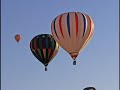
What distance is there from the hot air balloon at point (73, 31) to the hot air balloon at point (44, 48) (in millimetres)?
6038

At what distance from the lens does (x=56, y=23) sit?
50469 millimetres

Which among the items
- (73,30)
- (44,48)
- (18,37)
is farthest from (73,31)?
(18,37)

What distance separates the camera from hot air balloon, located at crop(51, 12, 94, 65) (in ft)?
161

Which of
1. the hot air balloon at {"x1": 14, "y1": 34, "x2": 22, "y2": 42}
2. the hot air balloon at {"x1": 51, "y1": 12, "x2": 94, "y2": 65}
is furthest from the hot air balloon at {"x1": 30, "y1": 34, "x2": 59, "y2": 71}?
the hot air balloon at {"x1": 51, "y1": 12, "x2": 94, "y2": 65}

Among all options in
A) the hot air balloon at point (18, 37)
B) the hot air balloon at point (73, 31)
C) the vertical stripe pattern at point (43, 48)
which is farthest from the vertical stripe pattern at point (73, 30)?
the hot air balloon at point (18, 37)

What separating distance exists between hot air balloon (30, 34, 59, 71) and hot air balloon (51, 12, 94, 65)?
19.8 feet

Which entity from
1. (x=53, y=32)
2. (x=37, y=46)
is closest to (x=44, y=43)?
(x=37, y=46)

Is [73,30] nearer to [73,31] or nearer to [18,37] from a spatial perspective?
[73,31]

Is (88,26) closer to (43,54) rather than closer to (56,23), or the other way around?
(56,23)

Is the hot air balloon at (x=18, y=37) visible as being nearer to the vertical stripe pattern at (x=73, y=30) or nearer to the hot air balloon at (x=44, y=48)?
the hot air balloon at (x=44, y=48)

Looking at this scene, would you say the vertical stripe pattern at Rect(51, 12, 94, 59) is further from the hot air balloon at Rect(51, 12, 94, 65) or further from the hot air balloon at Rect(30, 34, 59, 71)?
the hot air balloon at Rect(30, 34, 59, 71)

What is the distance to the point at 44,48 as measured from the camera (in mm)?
56562

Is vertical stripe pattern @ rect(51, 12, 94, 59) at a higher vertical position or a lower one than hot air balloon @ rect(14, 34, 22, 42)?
lower

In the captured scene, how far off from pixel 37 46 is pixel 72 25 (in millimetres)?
8611
